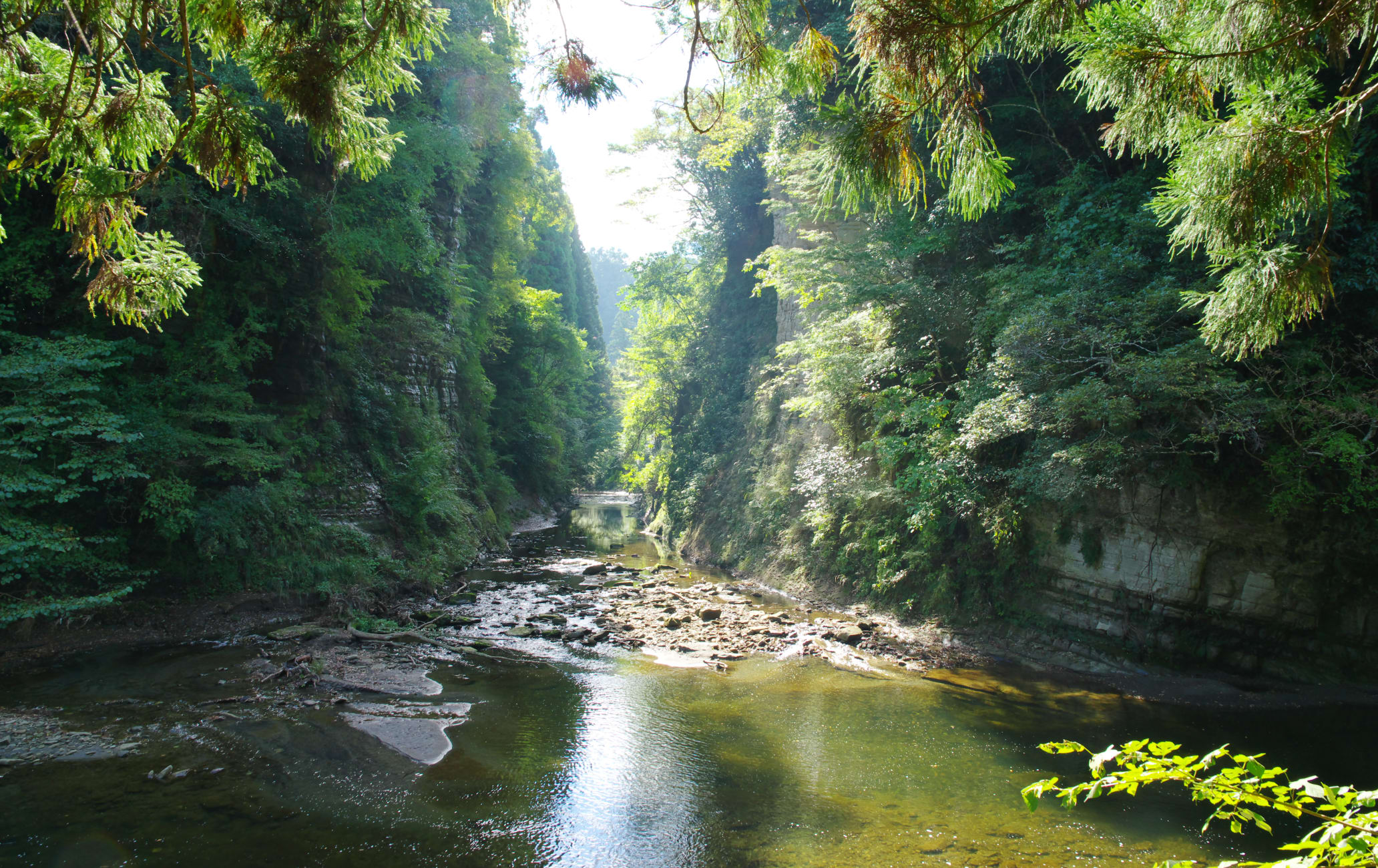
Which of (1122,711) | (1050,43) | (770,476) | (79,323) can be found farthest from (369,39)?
(770,476)

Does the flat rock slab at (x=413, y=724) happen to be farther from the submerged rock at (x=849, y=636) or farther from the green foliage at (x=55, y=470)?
the submerged rock at (x=849, y=636)

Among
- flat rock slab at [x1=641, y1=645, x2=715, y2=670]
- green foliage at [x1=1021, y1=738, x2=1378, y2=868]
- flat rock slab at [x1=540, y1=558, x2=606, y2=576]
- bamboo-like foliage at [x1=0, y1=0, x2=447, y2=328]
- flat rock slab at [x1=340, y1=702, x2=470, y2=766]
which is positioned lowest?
flat rock slab at [x1=340, y1=702, x2=470, y2=766]

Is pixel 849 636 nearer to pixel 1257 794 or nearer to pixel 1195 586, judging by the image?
pixel 1195 586

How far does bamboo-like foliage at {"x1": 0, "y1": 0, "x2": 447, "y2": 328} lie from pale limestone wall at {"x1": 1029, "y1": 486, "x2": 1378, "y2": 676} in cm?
904

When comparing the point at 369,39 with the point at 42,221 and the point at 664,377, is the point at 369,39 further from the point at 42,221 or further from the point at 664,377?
the point at 664,377

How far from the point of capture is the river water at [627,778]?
4.47 metres

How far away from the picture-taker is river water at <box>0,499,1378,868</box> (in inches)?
176

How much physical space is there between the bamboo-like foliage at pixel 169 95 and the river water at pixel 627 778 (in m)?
3.52

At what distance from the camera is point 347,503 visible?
1212cm

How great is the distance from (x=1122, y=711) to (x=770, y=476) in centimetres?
954

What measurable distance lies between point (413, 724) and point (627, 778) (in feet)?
7.31

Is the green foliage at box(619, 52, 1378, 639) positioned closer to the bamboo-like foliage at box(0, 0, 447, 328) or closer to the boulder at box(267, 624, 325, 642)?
the bamboo-like foliage at box(0, 0, 447, 328)

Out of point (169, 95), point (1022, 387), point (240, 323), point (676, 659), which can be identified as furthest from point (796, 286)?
point (169, 95)

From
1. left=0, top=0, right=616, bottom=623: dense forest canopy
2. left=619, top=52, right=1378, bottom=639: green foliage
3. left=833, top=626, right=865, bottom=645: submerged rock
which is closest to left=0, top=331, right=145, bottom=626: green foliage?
left=0, top=0, right=616, bottom=623: dense forest canopy
